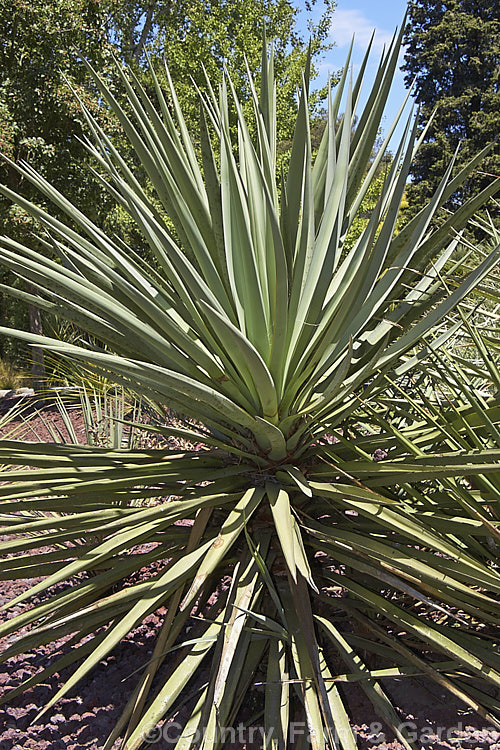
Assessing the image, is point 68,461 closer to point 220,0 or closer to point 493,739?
point 493,739

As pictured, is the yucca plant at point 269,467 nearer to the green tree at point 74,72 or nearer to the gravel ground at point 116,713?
the gravel ground at point 116,713

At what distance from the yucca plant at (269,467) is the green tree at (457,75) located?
23.6 m

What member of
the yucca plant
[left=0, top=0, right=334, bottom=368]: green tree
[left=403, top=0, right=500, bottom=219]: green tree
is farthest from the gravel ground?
[left=403, top=0, right=500, bottom=219]: green tree

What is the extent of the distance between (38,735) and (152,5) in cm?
1597

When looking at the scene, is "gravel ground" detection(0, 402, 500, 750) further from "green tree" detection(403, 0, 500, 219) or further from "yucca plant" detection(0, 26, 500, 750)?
"green tree" detection(403, 0, 500, 219)

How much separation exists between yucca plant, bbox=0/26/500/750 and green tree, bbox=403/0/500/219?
2364 centimetres

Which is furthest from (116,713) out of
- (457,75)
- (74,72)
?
(457,75)

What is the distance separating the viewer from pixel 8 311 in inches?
551

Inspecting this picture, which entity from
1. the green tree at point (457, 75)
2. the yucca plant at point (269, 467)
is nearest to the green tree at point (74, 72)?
the yucca plant at point (269, 467)

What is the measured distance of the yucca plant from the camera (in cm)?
158

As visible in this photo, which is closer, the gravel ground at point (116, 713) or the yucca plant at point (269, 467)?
the yucca plant at point (269, 467)

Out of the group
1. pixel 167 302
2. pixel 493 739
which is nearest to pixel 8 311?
pixel 167 302

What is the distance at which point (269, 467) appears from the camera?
76.5 inches

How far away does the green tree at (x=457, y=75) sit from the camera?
24438 millimetres
